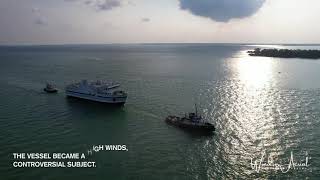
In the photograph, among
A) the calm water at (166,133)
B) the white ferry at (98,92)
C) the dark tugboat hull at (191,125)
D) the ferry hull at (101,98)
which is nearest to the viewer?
the calm water at (166,133)

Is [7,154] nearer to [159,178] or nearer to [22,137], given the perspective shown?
[22,137]

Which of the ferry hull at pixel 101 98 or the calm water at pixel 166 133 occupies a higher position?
the ferry hull at pixel 101 98

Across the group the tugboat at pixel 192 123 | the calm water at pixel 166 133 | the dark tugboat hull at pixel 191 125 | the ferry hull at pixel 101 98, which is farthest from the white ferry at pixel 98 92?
the dark tugboat hull at pixel 191 125

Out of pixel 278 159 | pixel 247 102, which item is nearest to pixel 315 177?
pixel 278 159

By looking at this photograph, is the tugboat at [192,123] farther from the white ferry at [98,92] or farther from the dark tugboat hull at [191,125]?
the white ferry at [98,92]

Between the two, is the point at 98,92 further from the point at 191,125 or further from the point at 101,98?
the point at 191,125

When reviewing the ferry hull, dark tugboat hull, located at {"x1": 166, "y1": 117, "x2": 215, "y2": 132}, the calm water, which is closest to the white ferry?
the ferry hull

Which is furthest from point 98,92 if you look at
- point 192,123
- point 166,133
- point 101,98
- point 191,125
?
point 191,125

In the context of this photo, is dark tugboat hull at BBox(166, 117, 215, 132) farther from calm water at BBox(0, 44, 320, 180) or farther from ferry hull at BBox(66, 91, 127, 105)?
ferry hull at BBox(66, 91, 127, 105)

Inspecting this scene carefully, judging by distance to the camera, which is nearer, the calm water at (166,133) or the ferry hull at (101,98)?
the calm water at (166,133)
